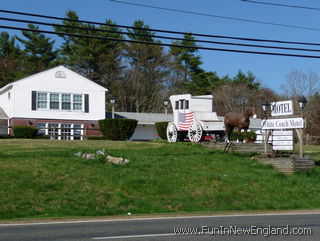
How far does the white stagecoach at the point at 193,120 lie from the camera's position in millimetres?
29844

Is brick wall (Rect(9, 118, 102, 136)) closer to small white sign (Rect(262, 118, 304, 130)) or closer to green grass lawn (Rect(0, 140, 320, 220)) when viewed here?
green grass lawn (Rect(0, 140, 320, 220))

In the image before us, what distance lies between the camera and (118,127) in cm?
3600

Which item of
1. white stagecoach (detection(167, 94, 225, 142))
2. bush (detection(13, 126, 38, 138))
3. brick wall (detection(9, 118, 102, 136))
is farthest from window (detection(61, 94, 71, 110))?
white stagecoach (detection(167, 94, 225, 142))

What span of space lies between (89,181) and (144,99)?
49105mm

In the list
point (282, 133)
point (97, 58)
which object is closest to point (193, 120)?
point (282, 133)

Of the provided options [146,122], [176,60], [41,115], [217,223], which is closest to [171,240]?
[217,223]

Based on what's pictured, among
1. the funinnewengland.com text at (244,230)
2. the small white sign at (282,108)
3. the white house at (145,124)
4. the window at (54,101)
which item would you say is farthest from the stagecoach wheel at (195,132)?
the white house at (145,124)

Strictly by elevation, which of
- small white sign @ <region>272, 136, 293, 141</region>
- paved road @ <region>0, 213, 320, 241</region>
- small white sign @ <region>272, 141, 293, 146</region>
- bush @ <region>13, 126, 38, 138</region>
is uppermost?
bush @ <region>13, 126, 38, 138</region>

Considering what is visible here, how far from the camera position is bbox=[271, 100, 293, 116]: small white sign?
26.3 metres

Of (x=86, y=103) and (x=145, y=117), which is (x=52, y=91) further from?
(x=145, y=117)

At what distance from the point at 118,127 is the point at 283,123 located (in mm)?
12880

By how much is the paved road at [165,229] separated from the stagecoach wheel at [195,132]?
1411cm

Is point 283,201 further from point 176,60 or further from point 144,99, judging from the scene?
point 176,60

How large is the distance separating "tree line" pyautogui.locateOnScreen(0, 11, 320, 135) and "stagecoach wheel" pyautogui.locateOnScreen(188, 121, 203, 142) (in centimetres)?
3314
